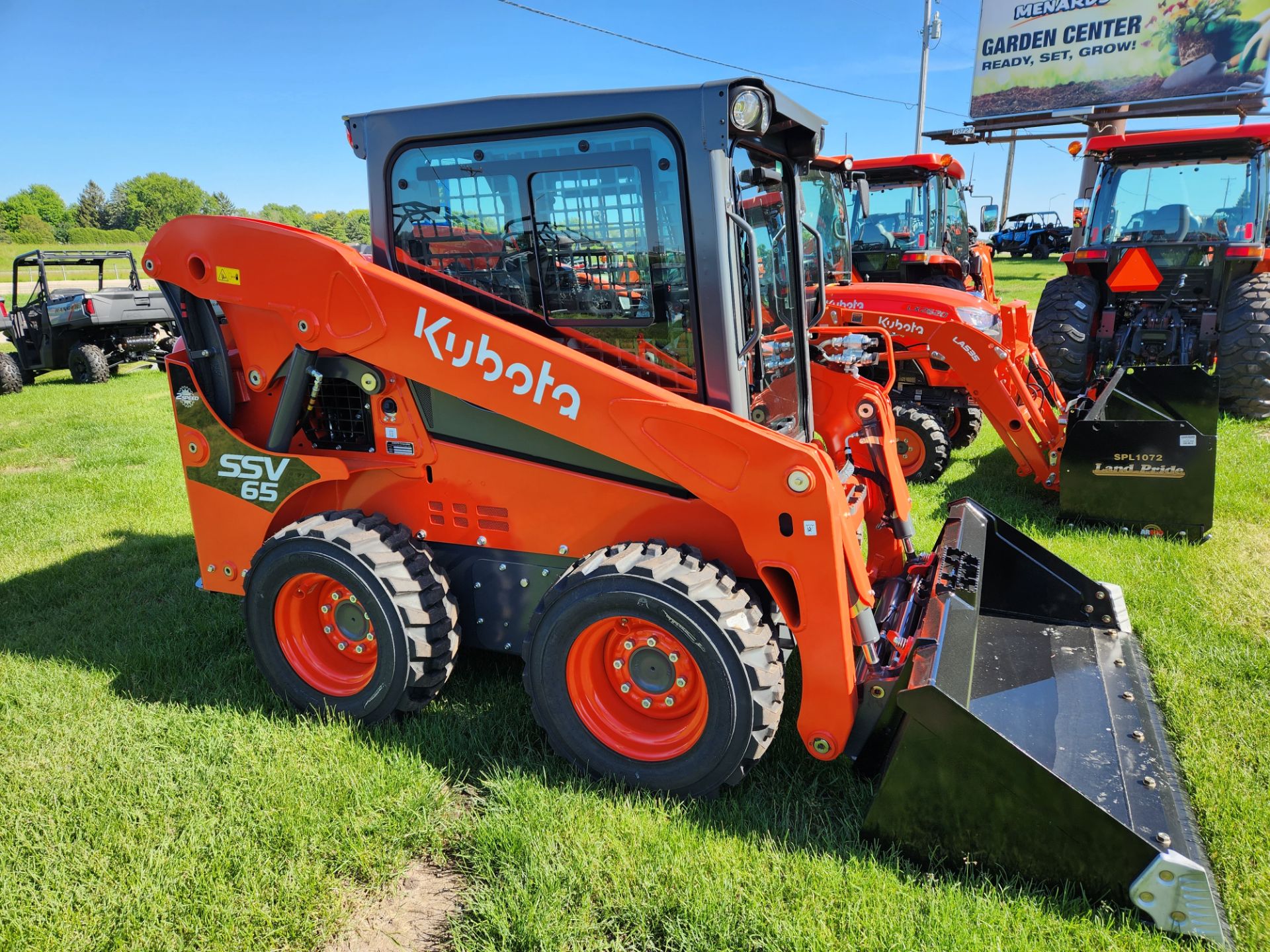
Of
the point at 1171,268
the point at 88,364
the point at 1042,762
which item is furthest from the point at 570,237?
the point at 88,364

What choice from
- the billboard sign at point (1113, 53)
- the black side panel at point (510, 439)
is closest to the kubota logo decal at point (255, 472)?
the black side panel at point (510, 439)

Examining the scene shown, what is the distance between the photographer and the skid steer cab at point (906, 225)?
29.9 feet

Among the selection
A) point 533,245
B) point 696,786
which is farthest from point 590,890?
point 533,245

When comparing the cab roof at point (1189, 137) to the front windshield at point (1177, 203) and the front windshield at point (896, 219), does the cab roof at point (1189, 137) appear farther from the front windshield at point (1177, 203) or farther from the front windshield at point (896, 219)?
the front windshield at point (896, 219)

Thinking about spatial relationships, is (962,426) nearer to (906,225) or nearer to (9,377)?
(906,225)

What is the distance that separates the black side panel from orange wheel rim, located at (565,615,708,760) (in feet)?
1.85

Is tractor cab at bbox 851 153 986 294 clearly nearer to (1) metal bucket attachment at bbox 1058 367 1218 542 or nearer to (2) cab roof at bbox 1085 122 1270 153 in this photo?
(2) cab roof at bbox 1085 122 1270 153

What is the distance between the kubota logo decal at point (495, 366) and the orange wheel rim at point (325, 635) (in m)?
1.11

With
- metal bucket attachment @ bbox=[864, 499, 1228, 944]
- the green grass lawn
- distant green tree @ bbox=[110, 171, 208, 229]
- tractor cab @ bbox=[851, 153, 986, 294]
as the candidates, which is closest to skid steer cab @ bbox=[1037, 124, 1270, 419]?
tractor cab @ bbox=[851, 153, 986, 294]

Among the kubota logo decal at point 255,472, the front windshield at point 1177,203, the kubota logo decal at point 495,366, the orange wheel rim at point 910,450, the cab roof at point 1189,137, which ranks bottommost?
the orange wheel rim at point 910,450

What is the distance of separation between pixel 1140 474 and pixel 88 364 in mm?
14505

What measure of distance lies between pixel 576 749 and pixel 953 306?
478cm

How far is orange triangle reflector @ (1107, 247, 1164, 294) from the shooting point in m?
7.95

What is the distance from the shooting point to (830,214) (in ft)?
21.5
